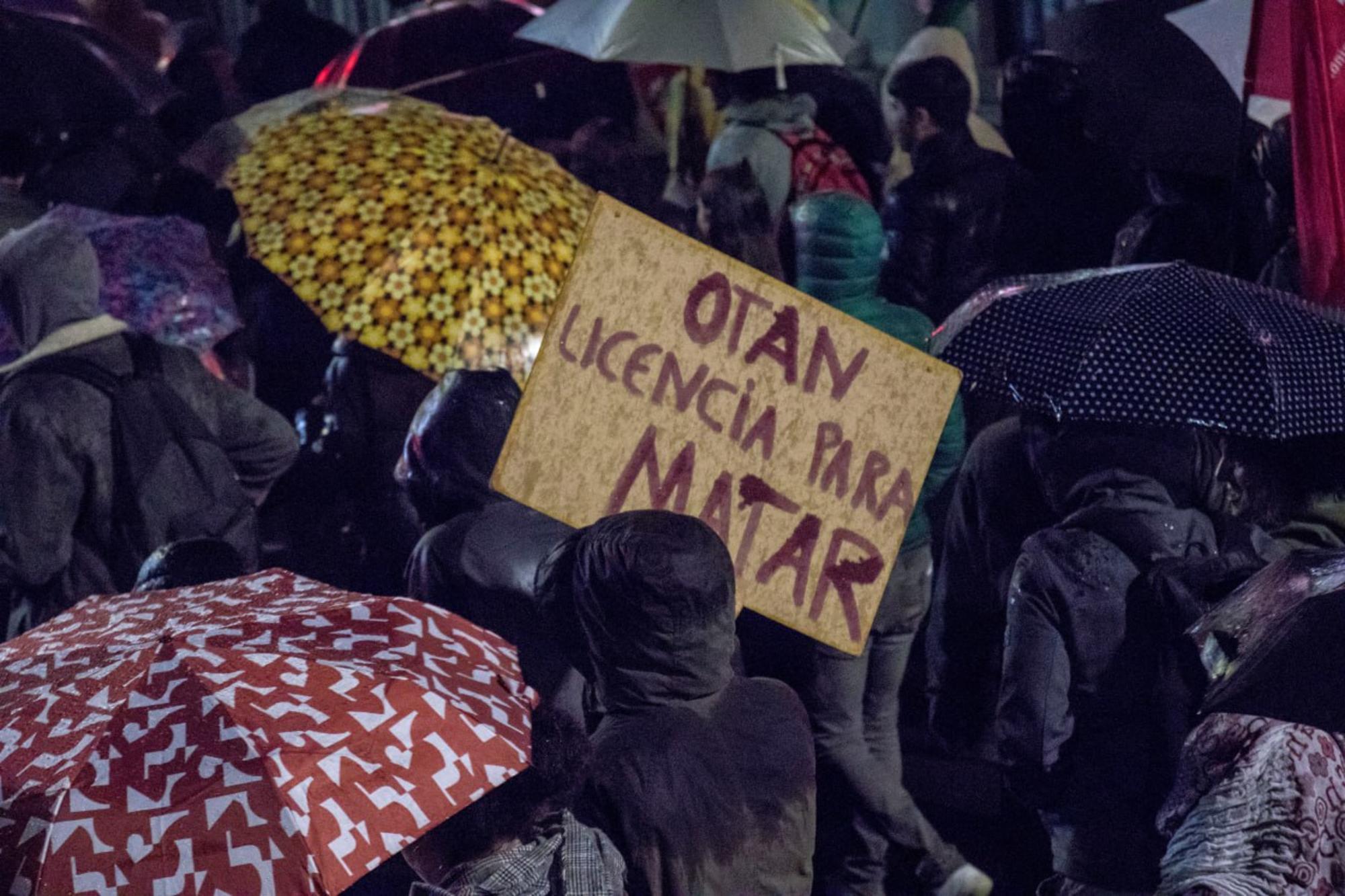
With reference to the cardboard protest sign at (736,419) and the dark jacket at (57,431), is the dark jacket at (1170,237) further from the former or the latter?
the dark jacket at (57,431)

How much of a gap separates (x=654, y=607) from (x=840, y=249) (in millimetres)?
2187

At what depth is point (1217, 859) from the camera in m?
2.21

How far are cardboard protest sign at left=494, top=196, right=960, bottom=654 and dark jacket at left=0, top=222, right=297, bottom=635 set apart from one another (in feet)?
5.05

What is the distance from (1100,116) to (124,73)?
4.18 meters

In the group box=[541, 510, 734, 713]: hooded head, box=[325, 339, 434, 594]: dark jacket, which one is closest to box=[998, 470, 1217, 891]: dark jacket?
box=[541, 510, 734, 713]: hooded head

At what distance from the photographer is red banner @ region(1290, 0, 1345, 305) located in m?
4.17

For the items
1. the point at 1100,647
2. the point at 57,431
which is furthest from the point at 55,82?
the point at 1100,647

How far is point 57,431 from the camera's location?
414 centimetres

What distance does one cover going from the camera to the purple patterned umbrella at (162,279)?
17.7 ft

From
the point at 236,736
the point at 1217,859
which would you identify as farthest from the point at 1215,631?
the point at 236,736

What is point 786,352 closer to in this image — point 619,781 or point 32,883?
point 619,781

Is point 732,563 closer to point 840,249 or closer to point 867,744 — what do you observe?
point 840,249

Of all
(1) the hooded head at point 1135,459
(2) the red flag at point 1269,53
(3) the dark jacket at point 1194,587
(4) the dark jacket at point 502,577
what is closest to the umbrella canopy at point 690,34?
(2) the red flag at point 1269,53

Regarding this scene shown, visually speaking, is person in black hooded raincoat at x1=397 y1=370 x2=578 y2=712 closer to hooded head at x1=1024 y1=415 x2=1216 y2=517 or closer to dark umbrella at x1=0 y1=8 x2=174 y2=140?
hooded head at x1=1024 y1=415 x2=1216 y2=517
